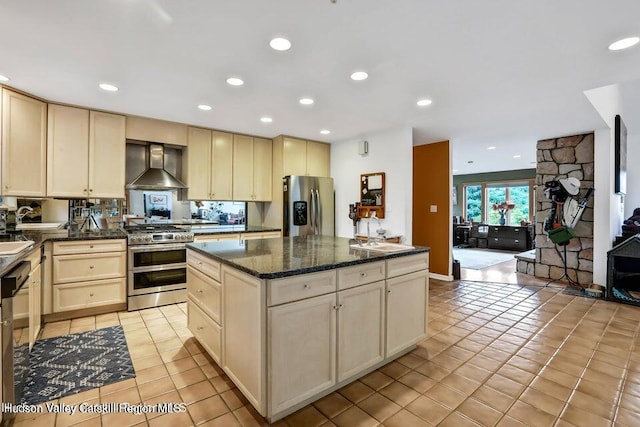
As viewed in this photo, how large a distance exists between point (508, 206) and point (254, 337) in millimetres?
9438

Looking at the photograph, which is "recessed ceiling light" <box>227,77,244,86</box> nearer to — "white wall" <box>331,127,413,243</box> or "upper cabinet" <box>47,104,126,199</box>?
"upper cabinet" <box>47,104,126,199</box>

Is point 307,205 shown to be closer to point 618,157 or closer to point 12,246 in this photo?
point 12,246

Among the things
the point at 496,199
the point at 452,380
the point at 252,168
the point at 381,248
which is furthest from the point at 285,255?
the point at 496,199

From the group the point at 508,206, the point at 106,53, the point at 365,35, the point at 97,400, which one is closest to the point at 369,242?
the point at 365,35

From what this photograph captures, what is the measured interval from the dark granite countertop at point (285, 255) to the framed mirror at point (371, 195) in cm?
193

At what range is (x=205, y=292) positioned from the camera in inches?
88.9

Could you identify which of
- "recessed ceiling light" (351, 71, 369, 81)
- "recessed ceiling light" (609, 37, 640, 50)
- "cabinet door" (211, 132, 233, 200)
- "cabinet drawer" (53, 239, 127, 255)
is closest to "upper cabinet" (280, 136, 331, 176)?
"cabinet door" (211, 132, 233, 200)

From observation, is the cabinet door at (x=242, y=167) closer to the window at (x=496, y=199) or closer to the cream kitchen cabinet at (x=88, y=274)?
the cream kitchen cabinet at (x=88, y=274)

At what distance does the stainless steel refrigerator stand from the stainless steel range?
59.0 inches

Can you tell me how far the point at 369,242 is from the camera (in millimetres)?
2656

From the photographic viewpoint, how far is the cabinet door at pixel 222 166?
4488 mm

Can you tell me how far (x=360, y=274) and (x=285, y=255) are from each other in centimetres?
52

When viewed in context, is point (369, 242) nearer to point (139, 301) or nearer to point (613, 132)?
point (139, 301)

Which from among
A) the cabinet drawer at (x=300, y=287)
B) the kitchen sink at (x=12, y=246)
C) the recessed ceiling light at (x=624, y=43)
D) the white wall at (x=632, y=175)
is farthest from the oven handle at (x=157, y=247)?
the white wall at (x=632, y=175)
